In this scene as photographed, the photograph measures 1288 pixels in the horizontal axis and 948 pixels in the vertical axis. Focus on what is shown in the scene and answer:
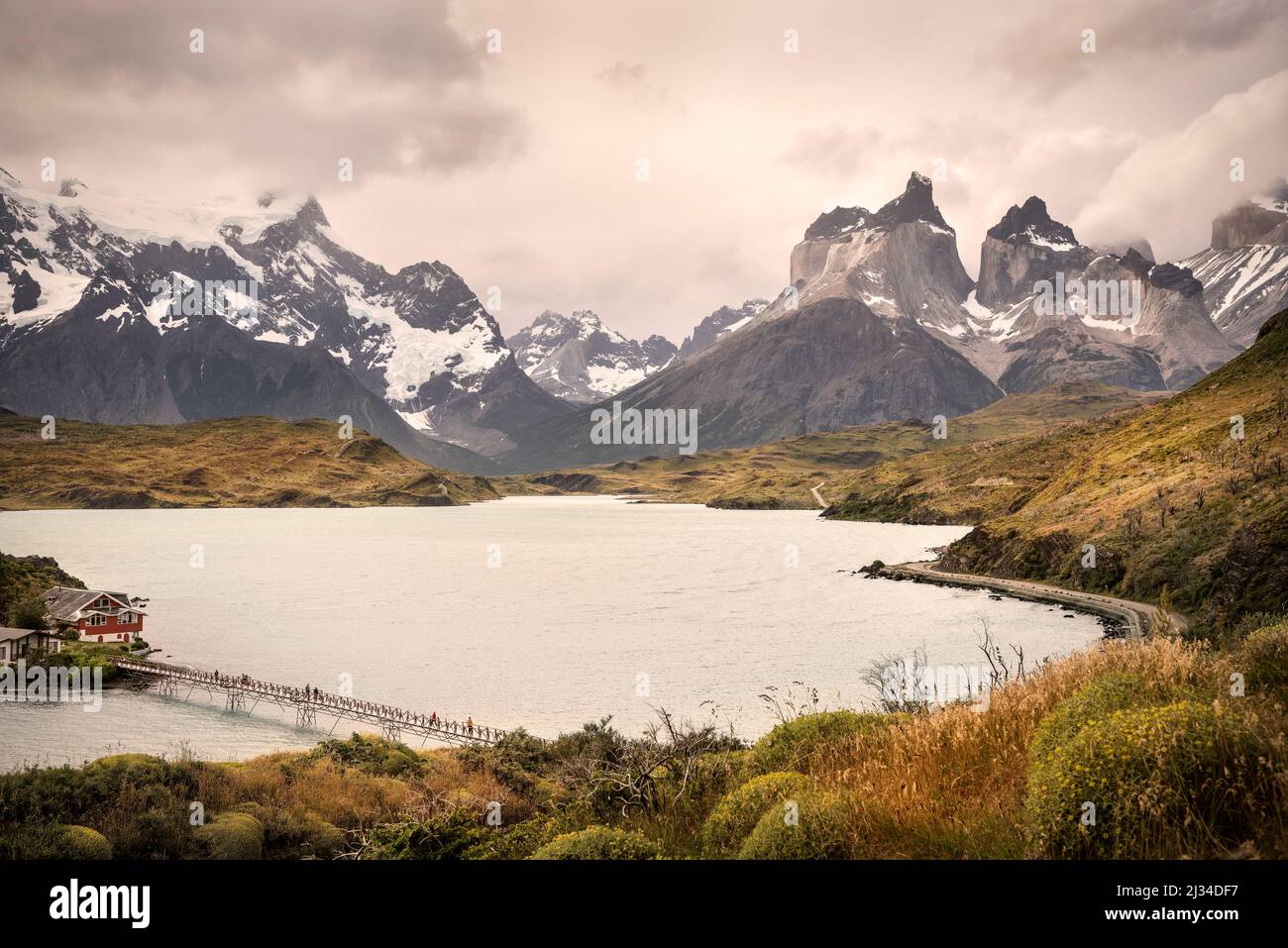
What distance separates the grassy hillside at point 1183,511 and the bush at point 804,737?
171ft

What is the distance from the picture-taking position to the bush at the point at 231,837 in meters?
27.3

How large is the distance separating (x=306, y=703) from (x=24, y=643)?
37.2 metres

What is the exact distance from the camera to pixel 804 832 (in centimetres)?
956

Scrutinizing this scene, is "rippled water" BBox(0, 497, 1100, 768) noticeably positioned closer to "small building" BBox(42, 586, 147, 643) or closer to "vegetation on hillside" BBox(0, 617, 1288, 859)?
"small building" BBox(42, 586, 147, 643)

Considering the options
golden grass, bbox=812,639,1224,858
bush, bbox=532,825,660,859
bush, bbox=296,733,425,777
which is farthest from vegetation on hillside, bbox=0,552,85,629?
golden grass, bbox=812,639,1224,858

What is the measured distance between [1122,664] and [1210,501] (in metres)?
81.5

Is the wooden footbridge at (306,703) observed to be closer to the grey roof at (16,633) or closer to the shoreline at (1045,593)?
the grey roof at (16,633)

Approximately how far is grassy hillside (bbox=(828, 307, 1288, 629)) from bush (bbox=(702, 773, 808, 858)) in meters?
57.2

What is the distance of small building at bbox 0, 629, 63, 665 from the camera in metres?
72.8

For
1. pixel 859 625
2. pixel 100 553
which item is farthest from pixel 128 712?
pixel 100 553

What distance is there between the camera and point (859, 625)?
285 ft

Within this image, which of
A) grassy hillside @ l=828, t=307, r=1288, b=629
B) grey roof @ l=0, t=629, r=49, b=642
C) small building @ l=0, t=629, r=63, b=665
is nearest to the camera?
grassy hillside @ l=828, t=307, r=1288, b=629
